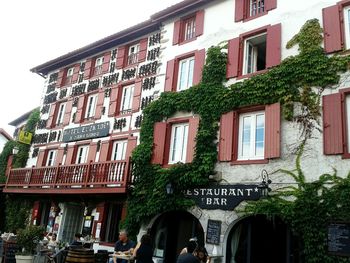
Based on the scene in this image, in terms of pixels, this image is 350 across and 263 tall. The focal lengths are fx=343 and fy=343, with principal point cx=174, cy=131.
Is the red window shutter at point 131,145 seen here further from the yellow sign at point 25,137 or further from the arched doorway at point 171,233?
the yellow sign at point 25,137

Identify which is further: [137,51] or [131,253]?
[137,51]

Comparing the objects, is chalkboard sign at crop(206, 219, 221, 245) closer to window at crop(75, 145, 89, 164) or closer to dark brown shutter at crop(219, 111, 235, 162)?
dark brown shutter at crop(219, 111, 235, 162)

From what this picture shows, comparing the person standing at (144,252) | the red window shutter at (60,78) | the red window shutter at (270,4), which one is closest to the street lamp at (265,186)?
the person standing at (144,252)

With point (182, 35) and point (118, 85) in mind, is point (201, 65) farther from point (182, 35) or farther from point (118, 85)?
point (118, 85)

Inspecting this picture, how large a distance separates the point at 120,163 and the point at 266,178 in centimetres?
643

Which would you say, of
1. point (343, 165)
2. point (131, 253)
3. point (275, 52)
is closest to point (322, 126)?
point (343, 165)

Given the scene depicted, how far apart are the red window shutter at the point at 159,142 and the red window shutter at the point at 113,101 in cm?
433

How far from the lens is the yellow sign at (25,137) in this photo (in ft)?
70.9

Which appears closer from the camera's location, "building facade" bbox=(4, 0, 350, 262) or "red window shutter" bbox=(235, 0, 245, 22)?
"building facade" bbox=(4, 0, 350, 262)

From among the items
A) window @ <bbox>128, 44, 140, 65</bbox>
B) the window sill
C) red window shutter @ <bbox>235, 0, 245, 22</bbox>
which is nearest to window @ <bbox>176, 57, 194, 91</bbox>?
red window shutter @ <bbox>235, 0, 245, 22</bbox>

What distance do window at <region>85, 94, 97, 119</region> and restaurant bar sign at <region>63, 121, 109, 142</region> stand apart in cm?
83

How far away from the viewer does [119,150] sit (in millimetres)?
17031

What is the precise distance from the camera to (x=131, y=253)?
353 inches

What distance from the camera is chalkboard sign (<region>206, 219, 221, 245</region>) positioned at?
36.3 feet
